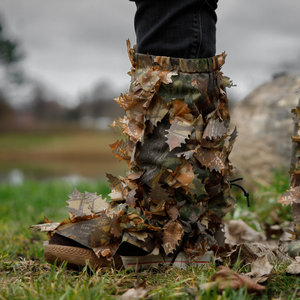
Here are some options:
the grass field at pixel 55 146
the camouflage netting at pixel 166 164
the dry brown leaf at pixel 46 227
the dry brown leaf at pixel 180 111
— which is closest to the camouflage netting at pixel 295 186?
the camouflage netting at pixel 166 164

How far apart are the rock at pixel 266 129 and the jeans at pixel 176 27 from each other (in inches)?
89.3

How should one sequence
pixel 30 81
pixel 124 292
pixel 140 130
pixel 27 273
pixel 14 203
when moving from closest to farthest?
pixel 124 292 → pixel 27 273 → pixel 140 130 → pixel 14 203 → pixel 30 81

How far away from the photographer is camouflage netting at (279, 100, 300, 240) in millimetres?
1685

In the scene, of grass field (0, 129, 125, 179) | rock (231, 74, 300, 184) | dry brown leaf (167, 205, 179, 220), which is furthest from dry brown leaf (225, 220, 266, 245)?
grass field (0, 129, 125, 179)

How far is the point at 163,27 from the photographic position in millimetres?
1540

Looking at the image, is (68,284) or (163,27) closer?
(68,284)

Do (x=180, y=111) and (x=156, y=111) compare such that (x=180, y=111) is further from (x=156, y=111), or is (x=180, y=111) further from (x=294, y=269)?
(x=294, y=269)

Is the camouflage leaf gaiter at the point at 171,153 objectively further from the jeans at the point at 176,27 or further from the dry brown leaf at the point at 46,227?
the dry brown leaf at the point at 46,227

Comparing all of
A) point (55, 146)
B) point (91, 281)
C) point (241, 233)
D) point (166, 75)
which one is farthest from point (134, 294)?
point (55, 146)

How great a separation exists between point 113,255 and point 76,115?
41.0 m

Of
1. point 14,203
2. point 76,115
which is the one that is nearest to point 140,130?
point 14,203

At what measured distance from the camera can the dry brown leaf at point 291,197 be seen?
1676 mm

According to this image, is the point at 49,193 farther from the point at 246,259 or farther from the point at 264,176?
the point at 246,259

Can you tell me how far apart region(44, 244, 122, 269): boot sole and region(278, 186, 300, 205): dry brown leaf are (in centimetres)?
75
